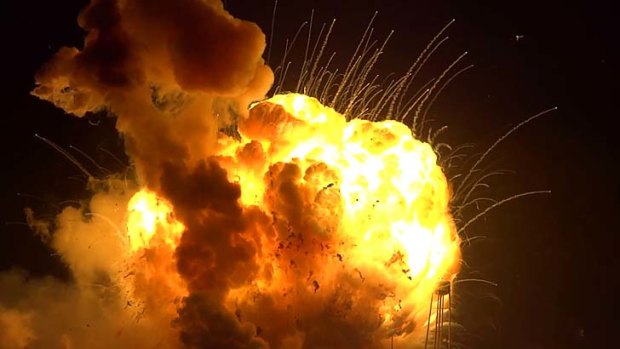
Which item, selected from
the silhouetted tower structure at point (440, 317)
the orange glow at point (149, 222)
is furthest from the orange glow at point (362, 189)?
the orange glow at point (149, 222)

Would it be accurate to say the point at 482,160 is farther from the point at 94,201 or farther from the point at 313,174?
the point at 94,201

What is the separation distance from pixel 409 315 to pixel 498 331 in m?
7.79

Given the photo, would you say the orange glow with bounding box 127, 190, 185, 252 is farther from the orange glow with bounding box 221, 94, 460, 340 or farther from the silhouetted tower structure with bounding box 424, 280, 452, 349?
the silhouetted tower structure with bounding box 424, 280, 452, 349

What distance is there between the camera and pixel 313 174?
1791cm

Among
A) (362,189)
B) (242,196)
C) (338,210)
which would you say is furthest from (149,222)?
(362,189)

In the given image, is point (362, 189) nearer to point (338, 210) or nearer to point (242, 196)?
point (338, 210)

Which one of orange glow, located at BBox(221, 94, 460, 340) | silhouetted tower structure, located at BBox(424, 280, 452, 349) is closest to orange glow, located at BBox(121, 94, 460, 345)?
orange glow, located at BBox(221, 94, 460, 340)

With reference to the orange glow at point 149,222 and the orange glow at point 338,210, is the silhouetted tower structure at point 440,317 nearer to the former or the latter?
the orange glow at point 338,210

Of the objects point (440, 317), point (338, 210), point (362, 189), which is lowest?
point (440, 317)

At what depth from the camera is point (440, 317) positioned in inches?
806

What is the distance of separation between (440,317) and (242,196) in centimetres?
648

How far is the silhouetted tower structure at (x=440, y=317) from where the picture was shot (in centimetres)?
2020

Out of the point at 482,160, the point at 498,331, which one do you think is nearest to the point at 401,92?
the point at 482,160

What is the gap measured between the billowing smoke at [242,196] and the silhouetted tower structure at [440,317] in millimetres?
392
